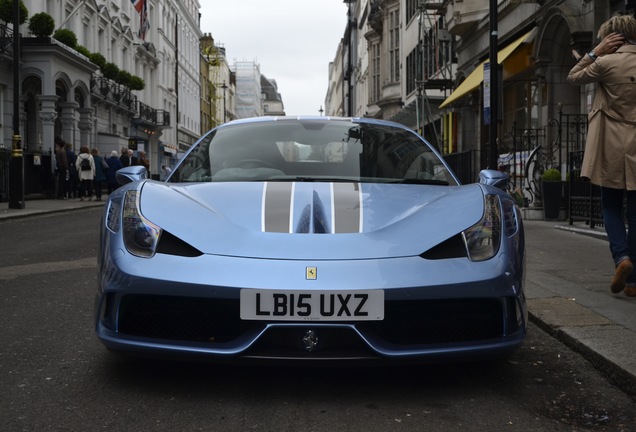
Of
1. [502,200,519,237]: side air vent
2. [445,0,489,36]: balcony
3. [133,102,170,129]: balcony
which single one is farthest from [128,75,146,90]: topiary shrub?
[502,200,519,237]: side air vent

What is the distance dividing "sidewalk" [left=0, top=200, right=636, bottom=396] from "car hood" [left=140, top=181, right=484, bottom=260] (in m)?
0.94

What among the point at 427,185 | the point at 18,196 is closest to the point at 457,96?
the point at 18,196

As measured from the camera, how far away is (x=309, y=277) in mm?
2846

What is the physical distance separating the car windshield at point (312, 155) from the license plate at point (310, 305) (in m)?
1.21

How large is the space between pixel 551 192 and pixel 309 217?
34.7 ft

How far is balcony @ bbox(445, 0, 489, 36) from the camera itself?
2216 cm

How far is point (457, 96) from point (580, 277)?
51.2 feet

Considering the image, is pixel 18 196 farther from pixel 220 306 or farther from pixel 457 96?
pixel 220 306

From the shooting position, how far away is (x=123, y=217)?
3281 millimetres

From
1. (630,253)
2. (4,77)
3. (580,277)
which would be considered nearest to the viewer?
(630,253)

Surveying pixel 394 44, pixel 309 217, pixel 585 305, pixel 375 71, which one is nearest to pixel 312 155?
pixel 309 217

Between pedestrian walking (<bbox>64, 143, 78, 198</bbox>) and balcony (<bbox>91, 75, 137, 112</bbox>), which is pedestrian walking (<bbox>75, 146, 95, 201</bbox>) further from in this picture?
balcony (<bbox>91, 75, 137, 112</bbox>)

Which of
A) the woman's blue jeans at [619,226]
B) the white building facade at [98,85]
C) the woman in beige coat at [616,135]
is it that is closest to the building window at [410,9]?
the white building facade at [98,85]

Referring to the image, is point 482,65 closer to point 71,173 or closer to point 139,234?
point 71,173
